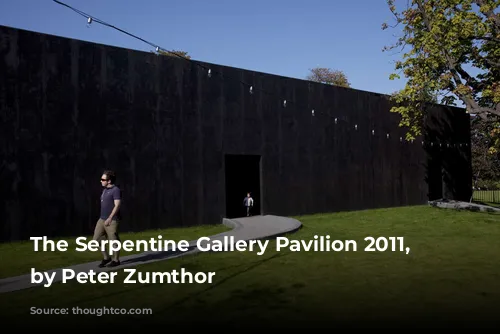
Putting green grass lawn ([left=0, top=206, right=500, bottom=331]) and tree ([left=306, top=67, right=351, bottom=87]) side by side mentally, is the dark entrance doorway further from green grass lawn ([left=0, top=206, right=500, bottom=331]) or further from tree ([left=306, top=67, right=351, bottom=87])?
tree ([left=306, top=67, right=351, bottom=87])

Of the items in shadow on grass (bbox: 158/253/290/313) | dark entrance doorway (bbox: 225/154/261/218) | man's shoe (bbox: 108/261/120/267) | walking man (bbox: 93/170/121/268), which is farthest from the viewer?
dark entrance doorway (bbox: 225/154/261/218)

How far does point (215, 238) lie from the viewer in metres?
11.4

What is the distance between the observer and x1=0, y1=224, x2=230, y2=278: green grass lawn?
830cm

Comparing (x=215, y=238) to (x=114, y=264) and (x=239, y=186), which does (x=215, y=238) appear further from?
(x=239, y=186)

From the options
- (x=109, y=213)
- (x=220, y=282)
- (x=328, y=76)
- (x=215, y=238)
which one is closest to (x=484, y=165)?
(x=328, y=76)

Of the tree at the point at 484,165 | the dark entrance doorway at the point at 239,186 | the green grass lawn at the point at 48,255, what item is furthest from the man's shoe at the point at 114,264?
the tree at the point at 484,165

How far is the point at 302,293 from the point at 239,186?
1334 centimetres

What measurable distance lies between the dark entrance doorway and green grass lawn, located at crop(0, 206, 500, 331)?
9.60 m

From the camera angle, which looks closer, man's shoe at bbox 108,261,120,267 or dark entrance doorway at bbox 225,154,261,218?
man's shoe at bbox 108,261,120,267

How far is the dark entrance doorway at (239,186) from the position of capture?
19125 millimetres

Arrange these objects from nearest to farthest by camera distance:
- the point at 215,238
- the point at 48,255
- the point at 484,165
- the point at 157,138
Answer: the point at 48,255
the point at 215,238
the point at 157,138
the point at 484,165

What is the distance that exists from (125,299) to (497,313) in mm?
4409

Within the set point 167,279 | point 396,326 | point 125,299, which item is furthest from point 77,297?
point 396,326

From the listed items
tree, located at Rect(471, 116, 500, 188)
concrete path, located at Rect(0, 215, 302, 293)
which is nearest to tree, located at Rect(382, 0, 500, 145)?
concrete path, located at Rect(0, 215, 302, 293)
